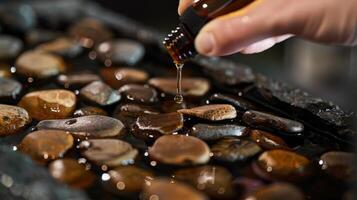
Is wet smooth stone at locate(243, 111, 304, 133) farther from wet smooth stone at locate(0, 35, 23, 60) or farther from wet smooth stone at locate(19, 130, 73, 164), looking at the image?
wet smooth stone at locate(0, 35, 23, 60)

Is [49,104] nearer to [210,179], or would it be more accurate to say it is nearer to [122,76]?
[122,76]

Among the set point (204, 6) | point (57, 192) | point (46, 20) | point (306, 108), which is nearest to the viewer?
point (57, 192)

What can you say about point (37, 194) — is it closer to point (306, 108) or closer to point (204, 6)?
point (204, 6)

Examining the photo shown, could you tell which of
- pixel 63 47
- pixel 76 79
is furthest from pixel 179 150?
pixel 63 47

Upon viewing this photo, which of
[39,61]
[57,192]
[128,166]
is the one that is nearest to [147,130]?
[128,166]

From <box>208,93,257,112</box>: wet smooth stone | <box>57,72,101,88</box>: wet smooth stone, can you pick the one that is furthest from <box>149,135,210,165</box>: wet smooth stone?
<box>57,72,101,88</box>: wet smooth stone

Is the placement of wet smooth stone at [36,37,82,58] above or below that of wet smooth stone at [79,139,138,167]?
below

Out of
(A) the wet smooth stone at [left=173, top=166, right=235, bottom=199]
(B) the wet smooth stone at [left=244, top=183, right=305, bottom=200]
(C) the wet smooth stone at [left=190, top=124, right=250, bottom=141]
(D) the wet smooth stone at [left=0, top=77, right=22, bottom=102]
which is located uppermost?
(B) the wet smooth stone at [left=244, top=183, right=305, bottom=200]
